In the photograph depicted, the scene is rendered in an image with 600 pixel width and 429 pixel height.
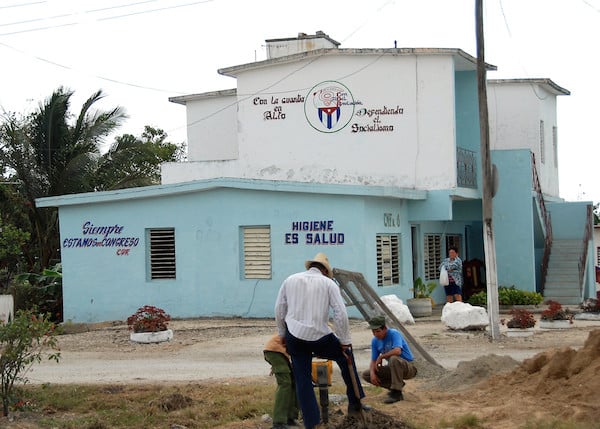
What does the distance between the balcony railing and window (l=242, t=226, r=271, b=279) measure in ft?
19.9

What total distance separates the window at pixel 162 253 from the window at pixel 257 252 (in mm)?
1958

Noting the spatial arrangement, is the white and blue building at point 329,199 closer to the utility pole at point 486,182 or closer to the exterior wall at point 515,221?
the exterior wall at point 515,221

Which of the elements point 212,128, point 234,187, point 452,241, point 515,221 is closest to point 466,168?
point 515,221

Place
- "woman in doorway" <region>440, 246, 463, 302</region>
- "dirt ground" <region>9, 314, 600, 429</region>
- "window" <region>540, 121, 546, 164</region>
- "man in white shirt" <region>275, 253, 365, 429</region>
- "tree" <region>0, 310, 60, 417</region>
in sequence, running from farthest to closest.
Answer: "window" <region>540, 121, 546, 164</region> → "woman in doorway" <region>440, 246, 463, 302</region> → "tree" <region>0, 310, 60, 417</region> → "dirt ground" <region>9, 314, 600, 429</region> → "man in white shirt" <region>275, 253, 365, 429</region>

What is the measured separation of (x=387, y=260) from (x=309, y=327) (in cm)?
1486

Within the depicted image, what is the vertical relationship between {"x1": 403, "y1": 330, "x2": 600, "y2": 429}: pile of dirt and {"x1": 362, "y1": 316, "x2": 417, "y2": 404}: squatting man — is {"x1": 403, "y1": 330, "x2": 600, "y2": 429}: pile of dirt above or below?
below

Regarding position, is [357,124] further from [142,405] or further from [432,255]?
[142,405]

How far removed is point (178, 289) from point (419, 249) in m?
7.04

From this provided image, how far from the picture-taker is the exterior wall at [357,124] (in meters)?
24.5

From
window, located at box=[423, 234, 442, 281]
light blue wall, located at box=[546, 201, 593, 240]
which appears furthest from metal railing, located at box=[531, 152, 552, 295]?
window, located at box=[423, 234, 442, 281]

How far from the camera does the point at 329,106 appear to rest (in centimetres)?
2580

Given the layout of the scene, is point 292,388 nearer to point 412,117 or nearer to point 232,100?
point 412,117

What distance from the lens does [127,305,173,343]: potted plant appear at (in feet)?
59.9

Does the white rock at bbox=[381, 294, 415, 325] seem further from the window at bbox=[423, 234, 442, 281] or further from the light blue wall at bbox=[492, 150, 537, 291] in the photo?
the light blue wall at bbox=[492, 150, 537, 291]
